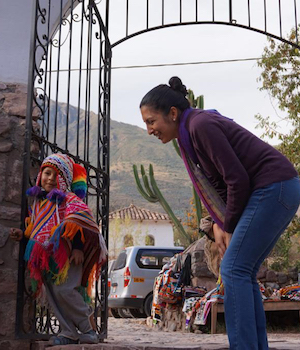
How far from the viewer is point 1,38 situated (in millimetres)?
4992

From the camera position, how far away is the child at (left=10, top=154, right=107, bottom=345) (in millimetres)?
4062

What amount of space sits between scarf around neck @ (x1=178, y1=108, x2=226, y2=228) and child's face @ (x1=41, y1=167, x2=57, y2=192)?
142 cm

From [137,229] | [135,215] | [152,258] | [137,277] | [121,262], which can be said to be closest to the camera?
[137,277]

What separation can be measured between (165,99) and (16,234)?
1.56m

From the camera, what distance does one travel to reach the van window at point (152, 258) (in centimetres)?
1354

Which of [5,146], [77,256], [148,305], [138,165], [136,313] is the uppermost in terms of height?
[138,165]

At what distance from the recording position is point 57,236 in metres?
4.04

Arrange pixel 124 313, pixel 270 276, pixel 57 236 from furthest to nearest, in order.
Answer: pixel 124 313 → pixel 270 276 → pixel 57 236

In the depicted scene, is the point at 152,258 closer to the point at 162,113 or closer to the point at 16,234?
the point at 16,234

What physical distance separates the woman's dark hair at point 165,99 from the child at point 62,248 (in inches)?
48.5

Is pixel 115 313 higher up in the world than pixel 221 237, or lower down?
lower down

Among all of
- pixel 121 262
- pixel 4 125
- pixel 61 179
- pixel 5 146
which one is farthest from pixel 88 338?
pixel 121 262

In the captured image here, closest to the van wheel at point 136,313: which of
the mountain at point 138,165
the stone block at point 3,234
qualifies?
the stone block at point 3,234

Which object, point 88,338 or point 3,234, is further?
point 3,234
